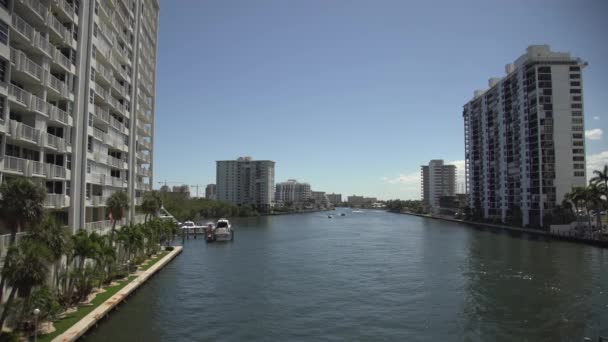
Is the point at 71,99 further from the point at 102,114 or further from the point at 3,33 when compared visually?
the point at 3,33

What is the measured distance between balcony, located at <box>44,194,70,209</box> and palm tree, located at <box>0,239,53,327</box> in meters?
13.2

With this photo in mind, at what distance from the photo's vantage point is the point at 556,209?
125 m

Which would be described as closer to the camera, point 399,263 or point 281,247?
point 399,263

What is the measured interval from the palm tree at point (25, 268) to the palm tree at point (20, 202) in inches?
79.2

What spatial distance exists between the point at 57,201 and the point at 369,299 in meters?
32.5

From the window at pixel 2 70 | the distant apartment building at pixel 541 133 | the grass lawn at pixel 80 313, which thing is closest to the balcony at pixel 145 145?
the grass lawn at pixel 80 313

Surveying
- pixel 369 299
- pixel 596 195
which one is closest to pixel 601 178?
pixel 596 195

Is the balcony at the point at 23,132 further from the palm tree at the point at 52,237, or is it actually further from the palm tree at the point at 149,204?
the palm tree at the point at 149,204

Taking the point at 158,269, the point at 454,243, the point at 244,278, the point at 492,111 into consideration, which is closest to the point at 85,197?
the point at 158,269

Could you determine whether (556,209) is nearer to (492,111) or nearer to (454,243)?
(454,243)

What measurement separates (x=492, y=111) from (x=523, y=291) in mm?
146116

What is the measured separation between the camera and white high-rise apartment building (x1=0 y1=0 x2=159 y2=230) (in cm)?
3216

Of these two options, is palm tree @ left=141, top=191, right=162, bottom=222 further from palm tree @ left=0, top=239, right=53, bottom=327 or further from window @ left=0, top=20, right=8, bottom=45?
palm tree @ left=0, top=239, right=53, bottom=327

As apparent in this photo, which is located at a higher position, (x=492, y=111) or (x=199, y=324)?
(x=492, y=111)
